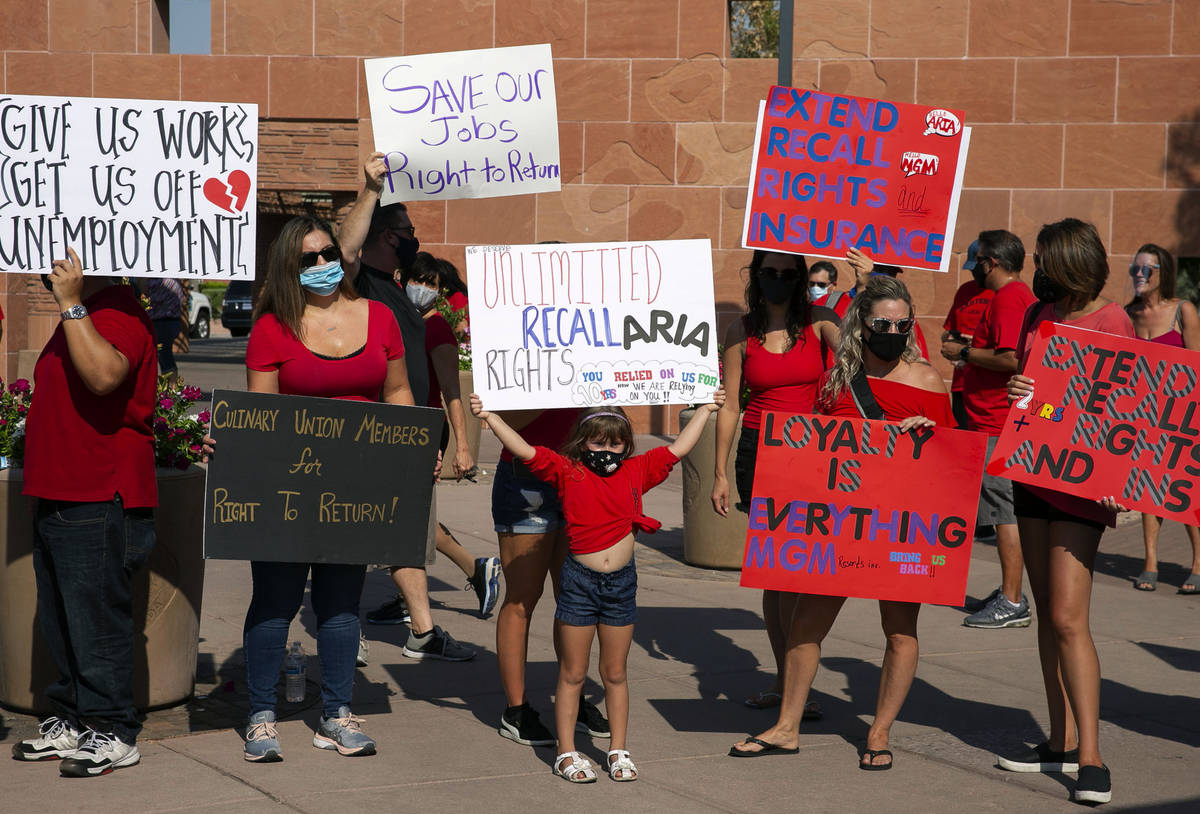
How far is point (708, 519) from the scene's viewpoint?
346 inches

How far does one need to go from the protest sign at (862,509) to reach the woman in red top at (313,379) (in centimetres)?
149

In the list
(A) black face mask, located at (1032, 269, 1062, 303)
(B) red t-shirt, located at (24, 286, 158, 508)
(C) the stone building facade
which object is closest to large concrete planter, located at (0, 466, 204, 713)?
(B) red t-shirt, located at (24, 286, 158, 508)

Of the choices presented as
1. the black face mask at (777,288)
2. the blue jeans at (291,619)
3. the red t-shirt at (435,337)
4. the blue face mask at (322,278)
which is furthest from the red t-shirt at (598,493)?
the red t-shirt at (435,337)

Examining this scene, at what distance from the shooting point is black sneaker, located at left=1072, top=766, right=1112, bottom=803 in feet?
15.3

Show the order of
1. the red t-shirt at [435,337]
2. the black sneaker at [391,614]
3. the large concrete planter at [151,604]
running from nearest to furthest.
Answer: the large concrete planter at [151,604] → the red t-shirt at [435,337] → the black sneaker at [391,614]

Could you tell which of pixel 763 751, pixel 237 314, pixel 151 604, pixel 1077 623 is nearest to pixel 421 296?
pixel 151 604

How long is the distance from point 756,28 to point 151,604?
149 ft

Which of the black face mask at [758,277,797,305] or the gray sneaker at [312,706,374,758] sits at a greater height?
the black face mask at [758,277,797,305]

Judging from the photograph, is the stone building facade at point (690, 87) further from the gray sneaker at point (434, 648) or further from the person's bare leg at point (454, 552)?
the gray sneaker at point (434, 648)

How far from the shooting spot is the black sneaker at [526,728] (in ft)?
17.2

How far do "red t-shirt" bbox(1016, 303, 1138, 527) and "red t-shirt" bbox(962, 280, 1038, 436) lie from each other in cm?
177

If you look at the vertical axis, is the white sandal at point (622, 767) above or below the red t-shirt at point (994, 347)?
below

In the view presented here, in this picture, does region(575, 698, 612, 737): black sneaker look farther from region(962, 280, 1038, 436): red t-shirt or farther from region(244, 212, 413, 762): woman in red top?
region(962, 280, 1038, 436): red t-shirt

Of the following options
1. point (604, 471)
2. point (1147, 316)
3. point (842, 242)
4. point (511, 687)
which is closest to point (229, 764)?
point (511, 687)
